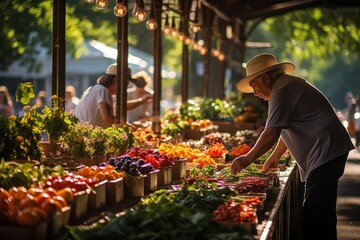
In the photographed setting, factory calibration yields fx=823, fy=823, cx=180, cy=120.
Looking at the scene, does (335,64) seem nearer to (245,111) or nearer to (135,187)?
(245,111)

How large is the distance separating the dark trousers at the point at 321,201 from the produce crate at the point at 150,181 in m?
1.35

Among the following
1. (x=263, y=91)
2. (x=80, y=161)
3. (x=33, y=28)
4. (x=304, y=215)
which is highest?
(x=33, y=28)

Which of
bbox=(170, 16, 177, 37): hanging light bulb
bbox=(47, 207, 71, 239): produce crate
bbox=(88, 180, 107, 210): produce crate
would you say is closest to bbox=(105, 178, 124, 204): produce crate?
→ bbox=(88, 180, 107, 210): produce crate

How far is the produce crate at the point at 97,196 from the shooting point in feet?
18.3

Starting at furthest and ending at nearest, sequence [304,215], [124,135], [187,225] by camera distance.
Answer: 1. [124,135]
2. [304,215]
3. [187,225]

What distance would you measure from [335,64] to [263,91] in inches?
3103

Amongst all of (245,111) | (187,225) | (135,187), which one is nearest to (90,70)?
(245,111)

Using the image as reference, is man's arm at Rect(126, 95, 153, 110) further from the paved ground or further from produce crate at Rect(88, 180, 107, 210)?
produce crate at Rect(88, 180, 107, 210)

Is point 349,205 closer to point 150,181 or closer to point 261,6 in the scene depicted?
point 150,181

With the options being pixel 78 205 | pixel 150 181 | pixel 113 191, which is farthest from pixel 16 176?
pixel 150 181

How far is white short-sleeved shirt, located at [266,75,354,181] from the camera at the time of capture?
7.02m

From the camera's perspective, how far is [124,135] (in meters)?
8.41

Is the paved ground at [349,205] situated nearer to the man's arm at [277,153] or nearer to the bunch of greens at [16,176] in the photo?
the man's arm at [277,153]

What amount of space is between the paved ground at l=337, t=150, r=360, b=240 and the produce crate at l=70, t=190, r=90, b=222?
573 cm
